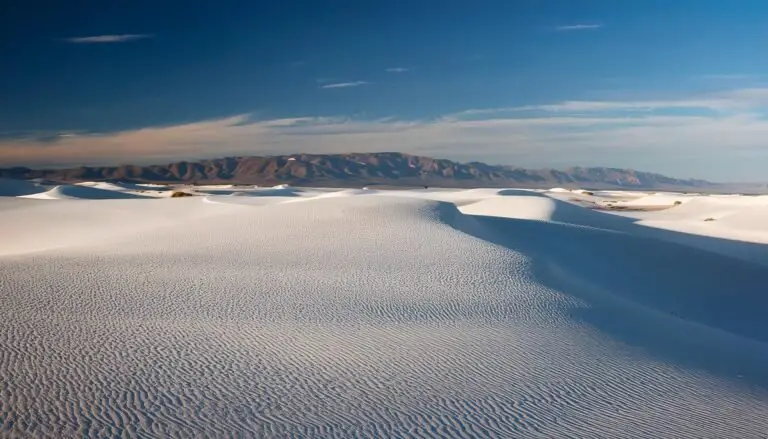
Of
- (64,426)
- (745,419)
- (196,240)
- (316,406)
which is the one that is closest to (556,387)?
(745,419)

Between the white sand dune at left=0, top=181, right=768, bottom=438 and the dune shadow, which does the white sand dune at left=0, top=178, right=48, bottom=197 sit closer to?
the white sand dune at left=0, top=181, right=768, bottom=438

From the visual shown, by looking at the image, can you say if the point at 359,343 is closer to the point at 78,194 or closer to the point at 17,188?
the point at 78,194

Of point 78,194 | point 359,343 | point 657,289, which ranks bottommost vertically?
point 657,289

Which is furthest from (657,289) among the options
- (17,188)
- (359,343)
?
(17,188)

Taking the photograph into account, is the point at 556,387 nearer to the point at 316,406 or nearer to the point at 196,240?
the point at 316,406

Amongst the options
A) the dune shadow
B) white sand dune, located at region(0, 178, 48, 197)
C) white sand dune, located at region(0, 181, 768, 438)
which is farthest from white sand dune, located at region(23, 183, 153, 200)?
the dune shadow

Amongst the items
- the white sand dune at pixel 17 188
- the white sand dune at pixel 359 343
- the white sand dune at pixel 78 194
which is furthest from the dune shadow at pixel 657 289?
the white sand dune at pixel 17 188
